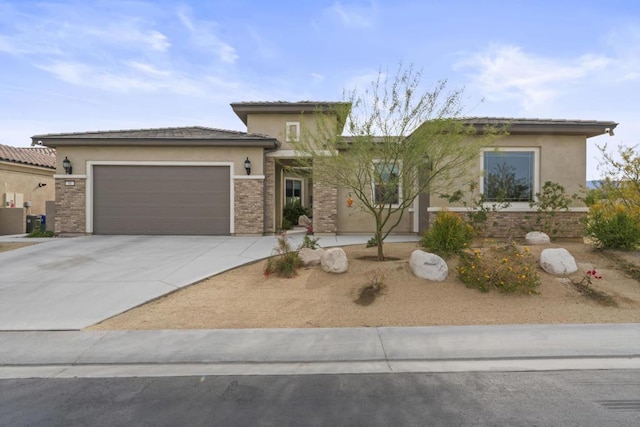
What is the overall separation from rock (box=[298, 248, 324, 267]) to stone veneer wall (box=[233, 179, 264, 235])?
18.4 feet

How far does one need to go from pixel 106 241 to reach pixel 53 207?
4521 millimetres

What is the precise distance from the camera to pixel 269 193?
14703 mm

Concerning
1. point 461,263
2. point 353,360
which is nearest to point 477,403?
point 353,360

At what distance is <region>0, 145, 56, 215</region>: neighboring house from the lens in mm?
17766

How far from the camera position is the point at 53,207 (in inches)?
606

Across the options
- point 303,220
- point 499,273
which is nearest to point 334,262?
point 499,273

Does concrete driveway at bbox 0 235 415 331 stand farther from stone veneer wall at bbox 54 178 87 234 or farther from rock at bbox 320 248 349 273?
rock at bbox 320 248 349 273

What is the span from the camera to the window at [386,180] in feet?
28.8

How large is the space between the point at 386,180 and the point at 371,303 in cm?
336

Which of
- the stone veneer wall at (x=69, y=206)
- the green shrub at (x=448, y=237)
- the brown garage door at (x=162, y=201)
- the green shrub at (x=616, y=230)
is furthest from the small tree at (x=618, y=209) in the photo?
the stone veneer wall at (x=69, y=206)

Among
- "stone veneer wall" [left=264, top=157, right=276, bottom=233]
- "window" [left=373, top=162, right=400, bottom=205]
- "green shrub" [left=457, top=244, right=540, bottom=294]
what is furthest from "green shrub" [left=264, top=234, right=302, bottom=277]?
"stone veneer wall" [left=264, top=157, right=276, bottom=233]

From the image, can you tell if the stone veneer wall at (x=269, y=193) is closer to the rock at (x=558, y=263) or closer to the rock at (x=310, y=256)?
the rock at (x=310, y=256)

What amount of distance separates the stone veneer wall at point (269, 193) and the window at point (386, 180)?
6.17m

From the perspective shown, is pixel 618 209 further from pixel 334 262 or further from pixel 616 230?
pixel 334 262
